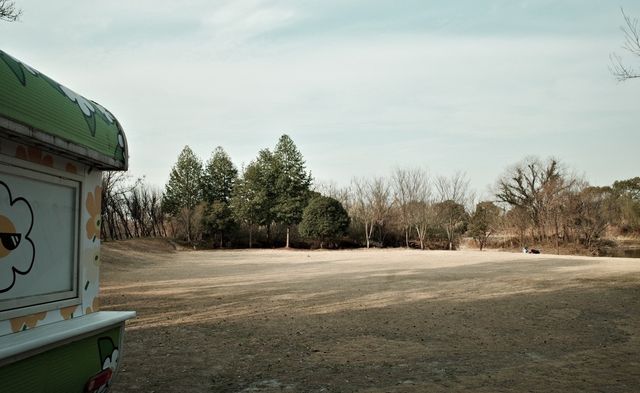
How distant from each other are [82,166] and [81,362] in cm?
124

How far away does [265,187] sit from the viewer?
41906 mm

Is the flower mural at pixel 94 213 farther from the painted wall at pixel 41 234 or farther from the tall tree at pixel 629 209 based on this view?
the tall tree at pixel 629 209

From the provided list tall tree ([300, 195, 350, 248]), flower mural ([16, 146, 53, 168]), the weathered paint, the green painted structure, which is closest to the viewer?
the weathered paint

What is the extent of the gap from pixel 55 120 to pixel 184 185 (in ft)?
148

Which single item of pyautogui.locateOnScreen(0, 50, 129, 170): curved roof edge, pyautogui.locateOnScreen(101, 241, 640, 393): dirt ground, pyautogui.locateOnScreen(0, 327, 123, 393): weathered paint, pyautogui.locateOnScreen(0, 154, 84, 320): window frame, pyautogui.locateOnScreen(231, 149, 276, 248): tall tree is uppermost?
pyautogui.locateOnScreen(231, 149, 276, 248): tall tree

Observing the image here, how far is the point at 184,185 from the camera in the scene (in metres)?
46.0

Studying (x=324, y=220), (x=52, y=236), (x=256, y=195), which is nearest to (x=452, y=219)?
(x=324, y=220)

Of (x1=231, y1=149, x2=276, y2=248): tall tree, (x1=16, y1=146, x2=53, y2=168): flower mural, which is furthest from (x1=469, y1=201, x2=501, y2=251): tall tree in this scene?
(x1=16, y1=146, x2=53, y2=168): flower mural

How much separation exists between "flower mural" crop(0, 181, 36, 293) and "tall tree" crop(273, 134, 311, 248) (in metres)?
37.4

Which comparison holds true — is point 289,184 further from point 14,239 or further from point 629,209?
point 14,239

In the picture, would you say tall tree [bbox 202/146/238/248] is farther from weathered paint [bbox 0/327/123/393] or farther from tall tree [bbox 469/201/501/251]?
weathered paint [bbox 0/327/123/393]

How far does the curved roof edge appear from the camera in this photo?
2236mm

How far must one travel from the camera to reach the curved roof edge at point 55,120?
7.34 ft

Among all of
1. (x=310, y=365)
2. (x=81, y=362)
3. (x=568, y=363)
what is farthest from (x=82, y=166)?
(x=568, y=363)
